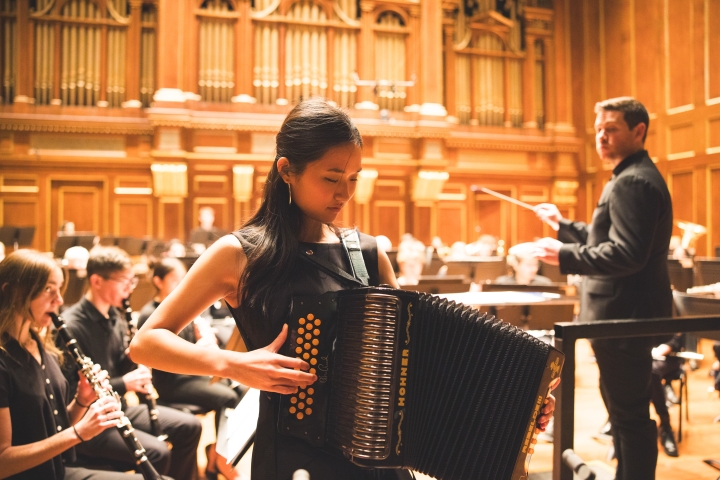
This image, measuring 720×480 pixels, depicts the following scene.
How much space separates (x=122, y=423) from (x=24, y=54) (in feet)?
32.5

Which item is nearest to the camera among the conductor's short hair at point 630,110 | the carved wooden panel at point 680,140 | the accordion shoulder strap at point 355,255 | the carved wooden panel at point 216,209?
the accordion shoulder strap at point 355,255

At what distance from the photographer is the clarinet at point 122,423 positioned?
245 centimetres

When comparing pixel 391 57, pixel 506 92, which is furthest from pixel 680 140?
pixel 391 57

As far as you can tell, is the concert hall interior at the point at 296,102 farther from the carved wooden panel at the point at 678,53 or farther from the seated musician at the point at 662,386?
the seated musician at the point at 662,386

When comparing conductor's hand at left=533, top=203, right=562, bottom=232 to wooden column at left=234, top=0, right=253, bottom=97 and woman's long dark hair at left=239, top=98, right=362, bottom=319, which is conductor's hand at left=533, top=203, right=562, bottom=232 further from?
wooden column at left=234, top=0, right=253, bottom=97

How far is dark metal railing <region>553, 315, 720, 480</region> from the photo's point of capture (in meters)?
1.80

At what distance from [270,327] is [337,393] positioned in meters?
0.24

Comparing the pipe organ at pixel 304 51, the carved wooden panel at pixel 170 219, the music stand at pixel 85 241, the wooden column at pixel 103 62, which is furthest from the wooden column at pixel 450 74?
the music stand at pixel 85 241

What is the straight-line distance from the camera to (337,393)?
50.6 inches

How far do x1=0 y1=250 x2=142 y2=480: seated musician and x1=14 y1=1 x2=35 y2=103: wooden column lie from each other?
9.21 meters

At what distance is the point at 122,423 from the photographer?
246 centimetres

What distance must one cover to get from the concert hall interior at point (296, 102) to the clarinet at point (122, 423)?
599 cm

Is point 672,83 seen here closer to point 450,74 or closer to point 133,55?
point 450,74

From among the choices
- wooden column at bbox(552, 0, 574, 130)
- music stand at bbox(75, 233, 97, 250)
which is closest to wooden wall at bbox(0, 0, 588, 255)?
wooden column at bbox(552, 0, 574, 130)
